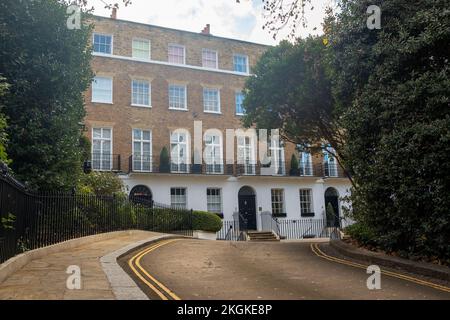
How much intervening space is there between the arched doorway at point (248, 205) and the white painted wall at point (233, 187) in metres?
0.37

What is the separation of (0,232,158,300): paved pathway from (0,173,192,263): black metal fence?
54 centimetres

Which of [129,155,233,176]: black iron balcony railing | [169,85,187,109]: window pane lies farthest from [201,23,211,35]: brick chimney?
[129,155,233,176]: black iron balcony railing

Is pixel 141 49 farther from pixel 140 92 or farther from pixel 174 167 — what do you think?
pixel 174 167

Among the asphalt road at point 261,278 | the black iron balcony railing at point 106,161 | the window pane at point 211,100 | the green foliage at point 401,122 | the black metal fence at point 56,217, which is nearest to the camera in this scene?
the asphalt road at point 261,278

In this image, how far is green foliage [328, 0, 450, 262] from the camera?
8.55 m

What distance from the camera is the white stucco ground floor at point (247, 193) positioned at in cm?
2884

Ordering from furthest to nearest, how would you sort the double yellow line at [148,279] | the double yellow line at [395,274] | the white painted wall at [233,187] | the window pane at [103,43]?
the window pane at [103,43], the white painted wall at [233,187], the double yellow line at [395,274], the double yellow line at [148,279]

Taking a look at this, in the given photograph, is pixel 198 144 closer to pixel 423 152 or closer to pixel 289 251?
pixel 289 251

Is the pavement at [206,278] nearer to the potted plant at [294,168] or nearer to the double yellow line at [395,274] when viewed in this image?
the double yellow line at [395,274]

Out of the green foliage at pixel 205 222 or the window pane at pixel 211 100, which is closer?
the green foliage at pixel 205 222

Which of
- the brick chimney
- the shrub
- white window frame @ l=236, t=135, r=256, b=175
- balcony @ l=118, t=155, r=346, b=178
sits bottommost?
the shrub

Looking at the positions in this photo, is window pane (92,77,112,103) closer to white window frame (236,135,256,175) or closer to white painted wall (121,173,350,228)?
white painted wall (121,173,350,228)

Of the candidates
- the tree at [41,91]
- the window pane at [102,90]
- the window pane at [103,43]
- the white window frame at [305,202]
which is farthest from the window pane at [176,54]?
the tree at [41,91]
